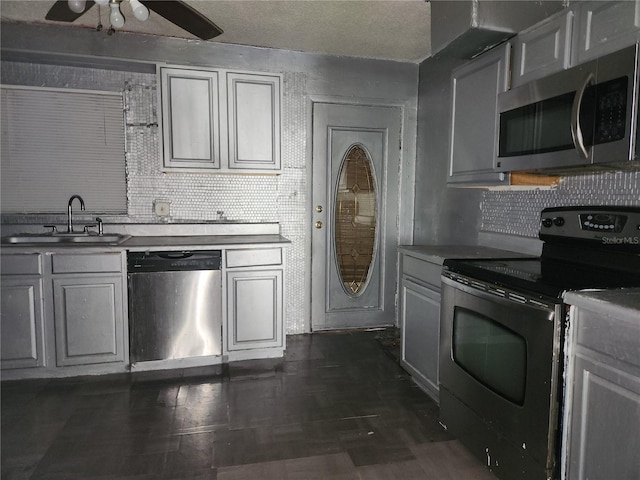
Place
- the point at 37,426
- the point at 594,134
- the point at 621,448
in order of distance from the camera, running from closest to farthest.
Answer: the point at 621,448
the point at 594,134
the point at 37,426

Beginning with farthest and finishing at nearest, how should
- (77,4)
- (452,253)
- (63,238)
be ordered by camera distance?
(63,238) → (452,253) → (77,4)

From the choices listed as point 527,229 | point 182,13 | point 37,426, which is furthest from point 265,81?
point 37,426

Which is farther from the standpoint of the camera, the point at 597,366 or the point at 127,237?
the point at 127,237

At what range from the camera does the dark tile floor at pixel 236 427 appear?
198cm

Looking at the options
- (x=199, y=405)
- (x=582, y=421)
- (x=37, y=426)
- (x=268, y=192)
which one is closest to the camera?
(x=582, y=421)

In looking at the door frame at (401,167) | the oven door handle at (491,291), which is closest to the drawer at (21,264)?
the door frame at (401,167)

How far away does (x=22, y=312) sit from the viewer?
2.86 meters

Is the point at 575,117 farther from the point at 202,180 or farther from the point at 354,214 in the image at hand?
the point at 202,180

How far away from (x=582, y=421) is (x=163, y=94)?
3303 mm

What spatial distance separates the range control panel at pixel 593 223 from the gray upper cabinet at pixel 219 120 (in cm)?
217

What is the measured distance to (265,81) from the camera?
348 centimetres

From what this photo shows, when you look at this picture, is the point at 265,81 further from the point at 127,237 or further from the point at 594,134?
the point at 594,134

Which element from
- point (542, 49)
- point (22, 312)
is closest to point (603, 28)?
point (542, 49)

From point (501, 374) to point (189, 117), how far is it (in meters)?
2.83
